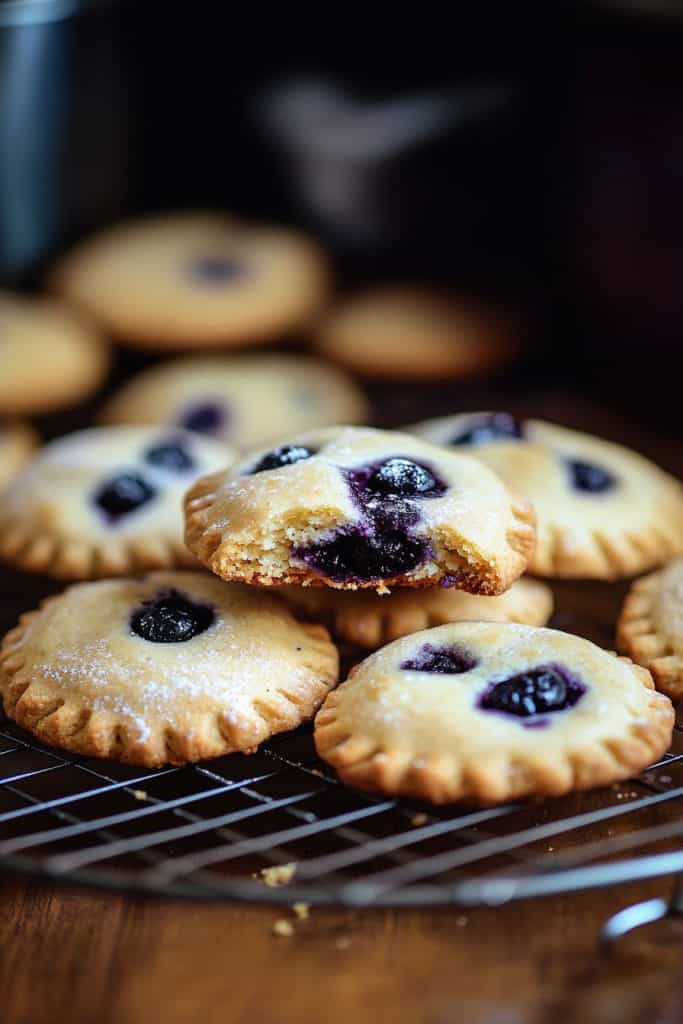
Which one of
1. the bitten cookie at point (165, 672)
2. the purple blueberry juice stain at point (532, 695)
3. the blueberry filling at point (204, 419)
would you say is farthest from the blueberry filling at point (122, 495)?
the purple blueberry juice stain at point (532, 695)

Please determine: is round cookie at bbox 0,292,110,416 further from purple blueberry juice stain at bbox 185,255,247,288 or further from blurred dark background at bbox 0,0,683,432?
purple blueberry juice stain at bbox 185,255,247,288

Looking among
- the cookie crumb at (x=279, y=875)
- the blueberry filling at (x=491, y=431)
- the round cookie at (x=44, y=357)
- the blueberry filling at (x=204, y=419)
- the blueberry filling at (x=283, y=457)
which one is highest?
the blueberry filling at (x=283, y=457)

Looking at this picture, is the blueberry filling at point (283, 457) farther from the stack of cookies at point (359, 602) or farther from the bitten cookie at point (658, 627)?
A: the bitten cookie at point (658, 627)

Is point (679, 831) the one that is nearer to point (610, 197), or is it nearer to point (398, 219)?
point (610, 197)

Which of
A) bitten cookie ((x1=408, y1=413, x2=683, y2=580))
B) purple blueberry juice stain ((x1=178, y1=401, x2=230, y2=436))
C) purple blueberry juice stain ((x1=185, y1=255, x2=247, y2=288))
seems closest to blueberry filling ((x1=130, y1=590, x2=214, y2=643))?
bitten cookie ((x1=408, y1=413, x2=683, y2=580))

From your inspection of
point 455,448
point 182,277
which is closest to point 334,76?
point 182,277

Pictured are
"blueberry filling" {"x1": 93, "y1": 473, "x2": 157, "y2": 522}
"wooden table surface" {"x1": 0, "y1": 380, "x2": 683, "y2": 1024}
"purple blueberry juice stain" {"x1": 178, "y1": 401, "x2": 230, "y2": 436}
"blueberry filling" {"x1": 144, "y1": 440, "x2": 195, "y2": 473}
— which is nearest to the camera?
"wooden table surface" {"x1": 0, "y1": 380, "x2": 683, "y2": 1024}
